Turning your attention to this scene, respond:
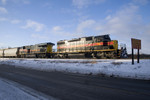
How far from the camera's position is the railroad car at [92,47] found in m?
19.1

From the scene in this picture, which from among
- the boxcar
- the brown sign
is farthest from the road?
the boxcar

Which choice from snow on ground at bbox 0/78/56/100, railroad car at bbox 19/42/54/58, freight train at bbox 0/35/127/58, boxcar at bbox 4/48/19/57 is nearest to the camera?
snow on ground at bbox 0/78/56/100

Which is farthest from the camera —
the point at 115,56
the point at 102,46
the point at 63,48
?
the point at 63,48

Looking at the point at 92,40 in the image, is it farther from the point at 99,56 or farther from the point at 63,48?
the point at 63,48

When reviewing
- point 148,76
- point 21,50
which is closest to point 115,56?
point 148,76

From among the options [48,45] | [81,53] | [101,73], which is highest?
[48,45]

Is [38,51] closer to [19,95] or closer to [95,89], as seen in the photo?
[19,95]

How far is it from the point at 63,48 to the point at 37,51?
37.4ft

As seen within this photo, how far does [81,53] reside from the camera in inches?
920

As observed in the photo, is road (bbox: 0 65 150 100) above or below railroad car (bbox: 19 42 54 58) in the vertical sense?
below

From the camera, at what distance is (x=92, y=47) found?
72.0 feet

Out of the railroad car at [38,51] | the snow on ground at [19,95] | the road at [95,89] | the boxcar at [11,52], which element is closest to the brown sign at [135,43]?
the road at [95,89]

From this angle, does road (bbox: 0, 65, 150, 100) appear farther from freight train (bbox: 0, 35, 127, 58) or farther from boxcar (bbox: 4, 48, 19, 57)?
boxcar (bbox: 4, 48, 19, 57)

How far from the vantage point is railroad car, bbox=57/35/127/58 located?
19117 mm
